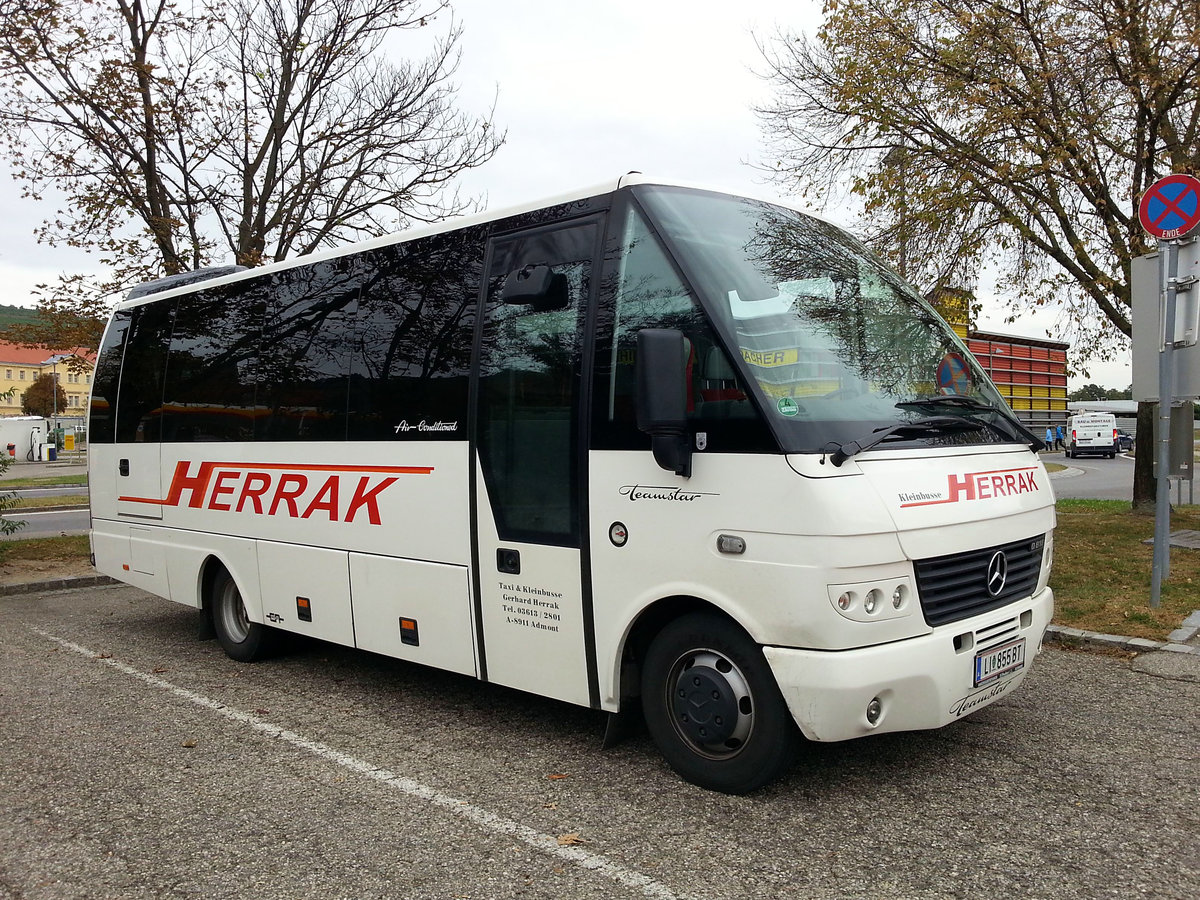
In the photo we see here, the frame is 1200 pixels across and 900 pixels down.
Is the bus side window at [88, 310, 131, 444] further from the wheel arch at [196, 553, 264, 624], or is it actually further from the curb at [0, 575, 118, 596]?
the curb at [0, 575, 118, 596]

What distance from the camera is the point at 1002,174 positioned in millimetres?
11508

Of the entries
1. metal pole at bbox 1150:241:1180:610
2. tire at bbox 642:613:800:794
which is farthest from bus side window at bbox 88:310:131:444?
metal pole at bbox 1150:241:1180:610

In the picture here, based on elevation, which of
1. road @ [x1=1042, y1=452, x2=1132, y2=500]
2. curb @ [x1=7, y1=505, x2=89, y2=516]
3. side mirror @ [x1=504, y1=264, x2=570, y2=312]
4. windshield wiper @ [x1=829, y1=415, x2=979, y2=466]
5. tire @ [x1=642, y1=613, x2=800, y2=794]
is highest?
side mirror @ [x1=504, y1=264, x2=570, y2=312]

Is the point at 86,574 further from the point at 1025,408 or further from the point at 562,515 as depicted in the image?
the point at 1025,408

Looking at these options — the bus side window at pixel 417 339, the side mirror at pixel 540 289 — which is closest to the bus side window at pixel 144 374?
the bus side window at pixel 417 339

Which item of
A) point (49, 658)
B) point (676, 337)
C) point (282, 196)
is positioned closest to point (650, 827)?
point (676, 337)

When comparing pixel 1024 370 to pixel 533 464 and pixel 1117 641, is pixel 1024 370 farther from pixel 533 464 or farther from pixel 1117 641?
pixel 533 464

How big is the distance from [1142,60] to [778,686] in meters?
10.6

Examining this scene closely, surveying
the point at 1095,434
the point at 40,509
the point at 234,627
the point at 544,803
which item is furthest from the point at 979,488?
the point at 1095,434

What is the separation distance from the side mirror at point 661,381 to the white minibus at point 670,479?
1 centimetres

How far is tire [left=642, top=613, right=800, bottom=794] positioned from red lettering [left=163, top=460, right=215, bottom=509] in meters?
4.33

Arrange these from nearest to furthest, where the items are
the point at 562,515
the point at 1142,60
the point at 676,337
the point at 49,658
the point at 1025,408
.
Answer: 1. the point at 676,337
2. the point at 562,515
3. the point at 49,658
4. the point at 1142,60
5. the point at 1025,408

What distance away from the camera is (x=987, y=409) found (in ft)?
15.8

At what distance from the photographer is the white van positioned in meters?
48.7
